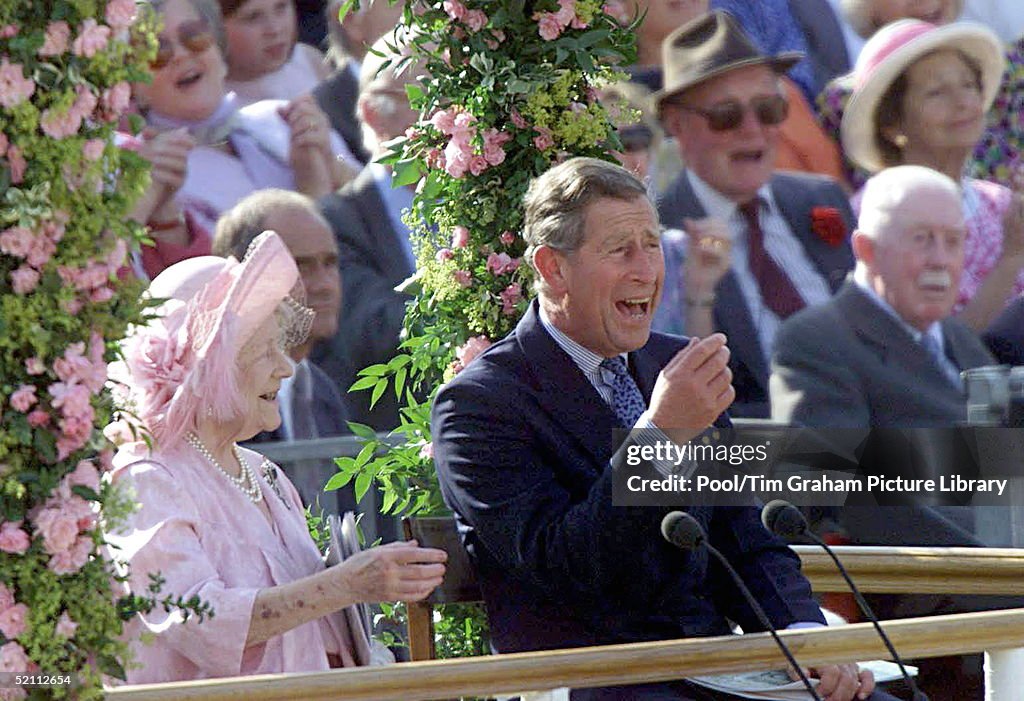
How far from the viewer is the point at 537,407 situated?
139 inches

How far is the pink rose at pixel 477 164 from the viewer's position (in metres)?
4.22

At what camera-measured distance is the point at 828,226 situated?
7.04m

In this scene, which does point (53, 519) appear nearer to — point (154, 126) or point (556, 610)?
point (556, 610)

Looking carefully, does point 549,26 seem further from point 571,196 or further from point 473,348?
point 473,348

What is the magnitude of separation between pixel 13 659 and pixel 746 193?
4.96m

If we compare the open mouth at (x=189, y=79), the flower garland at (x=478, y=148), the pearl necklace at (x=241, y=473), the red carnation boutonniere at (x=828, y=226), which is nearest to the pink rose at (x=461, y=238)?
the flower garland at (x=478, y=148)

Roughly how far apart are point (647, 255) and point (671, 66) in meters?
3.62

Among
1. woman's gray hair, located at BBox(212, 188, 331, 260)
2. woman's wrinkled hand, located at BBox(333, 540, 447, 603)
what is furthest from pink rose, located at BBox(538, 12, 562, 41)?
woman's gray hair, located at BBox(212, 188, 331, 260)

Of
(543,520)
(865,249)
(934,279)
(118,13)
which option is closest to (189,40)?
(865,249)

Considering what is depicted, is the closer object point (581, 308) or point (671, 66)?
point (581, 308)

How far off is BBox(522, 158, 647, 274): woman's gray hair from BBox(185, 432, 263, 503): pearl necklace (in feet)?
2.45

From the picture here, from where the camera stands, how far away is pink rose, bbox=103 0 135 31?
2.51 metres

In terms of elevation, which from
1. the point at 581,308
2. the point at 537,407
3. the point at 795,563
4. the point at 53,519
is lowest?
the point at 53,519

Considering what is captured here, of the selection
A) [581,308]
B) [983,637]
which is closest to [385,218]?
[581,308]
